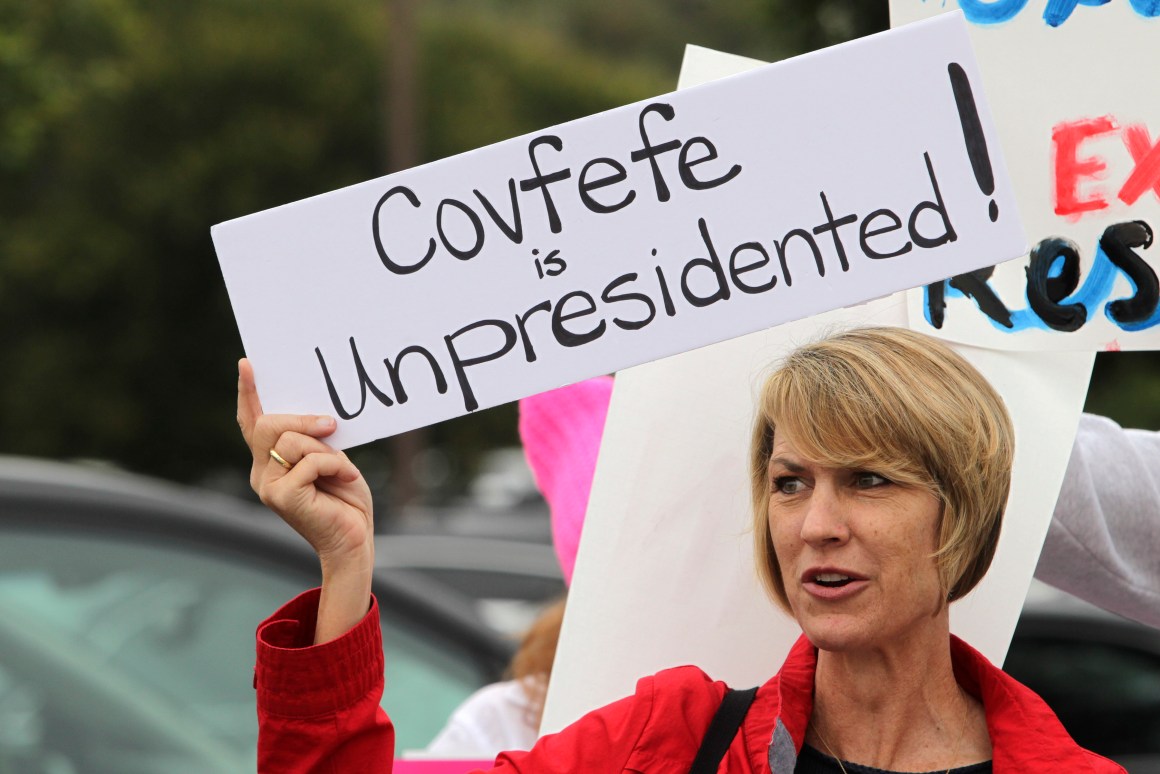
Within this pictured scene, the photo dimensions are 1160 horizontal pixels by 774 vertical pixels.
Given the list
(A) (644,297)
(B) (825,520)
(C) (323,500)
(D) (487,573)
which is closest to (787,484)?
(B) (825,520)

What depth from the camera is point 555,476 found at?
9.54 feet

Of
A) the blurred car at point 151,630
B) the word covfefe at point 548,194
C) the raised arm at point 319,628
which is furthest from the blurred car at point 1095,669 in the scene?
the raised arm at point 319,628

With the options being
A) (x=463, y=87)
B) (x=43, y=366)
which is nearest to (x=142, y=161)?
(x=43, y=366)

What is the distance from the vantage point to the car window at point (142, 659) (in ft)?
9.98

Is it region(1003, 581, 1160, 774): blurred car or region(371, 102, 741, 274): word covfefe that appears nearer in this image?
region(371, 102, 741, 274): word covfefe

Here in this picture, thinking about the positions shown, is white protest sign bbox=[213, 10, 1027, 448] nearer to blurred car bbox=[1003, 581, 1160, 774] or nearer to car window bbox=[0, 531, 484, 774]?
car window bbox=[0, 531, 484, 774]

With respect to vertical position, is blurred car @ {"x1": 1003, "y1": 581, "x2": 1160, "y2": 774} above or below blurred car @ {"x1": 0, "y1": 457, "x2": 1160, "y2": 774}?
below

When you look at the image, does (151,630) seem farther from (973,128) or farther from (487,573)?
(487,573)

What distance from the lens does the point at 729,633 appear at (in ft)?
8.35

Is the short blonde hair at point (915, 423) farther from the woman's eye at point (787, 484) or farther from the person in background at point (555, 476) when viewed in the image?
the person in background at point (555, 476)

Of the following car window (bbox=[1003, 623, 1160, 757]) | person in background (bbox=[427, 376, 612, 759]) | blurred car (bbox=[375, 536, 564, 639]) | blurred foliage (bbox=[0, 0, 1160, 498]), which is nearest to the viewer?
person in background (bbox=[427, 376, 612, 759])

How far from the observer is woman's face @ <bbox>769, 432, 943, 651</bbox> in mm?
2016

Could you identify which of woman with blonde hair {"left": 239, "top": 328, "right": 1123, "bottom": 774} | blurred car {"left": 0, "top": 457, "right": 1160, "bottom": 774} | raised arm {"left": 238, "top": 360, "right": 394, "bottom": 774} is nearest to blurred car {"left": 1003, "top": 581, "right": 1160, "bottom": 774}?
blurred car {"left": 0, "top": 457, "right": 1160, "bottom": 774}

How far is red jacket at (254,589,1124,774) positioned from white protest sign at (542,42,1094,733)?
1.31 feet
